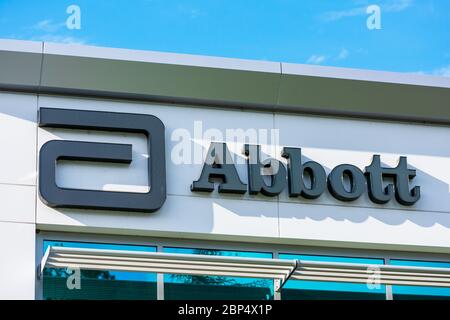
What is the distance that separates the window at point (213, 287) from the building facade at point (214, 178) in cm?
1

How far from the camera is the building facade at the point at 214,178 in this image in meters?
12.3

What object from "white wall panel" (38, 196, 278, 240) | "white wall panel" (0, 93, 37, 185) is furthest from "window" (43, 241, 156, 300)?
"white wall panel" (0, 93, 37, 185)

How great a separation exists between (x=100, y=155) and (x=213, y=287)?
1903 millimetres

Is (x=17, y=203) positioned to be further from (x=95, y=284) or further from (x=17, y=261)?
(x=95, y=284)

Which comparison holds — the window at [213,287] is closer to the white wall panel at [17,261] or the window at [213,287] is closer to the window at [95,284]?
the window at [95,284]

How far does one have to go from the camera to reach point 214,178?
13.0 metres

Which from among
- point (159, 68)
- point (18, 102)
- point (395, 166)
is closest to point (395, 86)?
point (395, 166)

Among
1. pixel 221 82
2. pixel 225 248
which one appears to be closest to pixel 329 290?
pixel 225 248

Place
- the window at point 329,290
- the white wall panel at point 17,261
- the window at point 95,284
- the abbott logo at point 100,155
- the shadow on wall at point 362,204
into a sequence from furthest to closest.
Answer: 1. the window at point 329,290
2. the shadow on wall at point 362,204
3. the abbott logo at point 100,155
4. the window at point 95,284
5. the white wall panel at point 17,261

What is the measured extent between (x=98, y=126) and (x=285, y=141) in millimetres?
2183

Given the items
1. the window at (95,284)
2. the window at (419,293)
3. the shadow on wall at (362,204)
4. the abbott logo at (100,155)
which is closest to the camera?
the window at (95,284)

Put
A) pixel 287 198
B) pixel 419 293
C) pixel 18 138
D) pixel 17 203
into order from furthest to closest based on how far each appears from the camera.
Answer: pixel 419 293 → pixel 287 198 → pixel 18 138 → pixel 17 203

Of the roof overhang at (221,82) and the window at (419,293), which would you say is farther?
the window at (419,293)

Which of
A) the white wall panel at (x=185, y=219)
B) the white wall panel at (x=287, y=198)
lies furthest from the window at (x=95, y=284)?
the white wall panel at (x=287, y=198)
